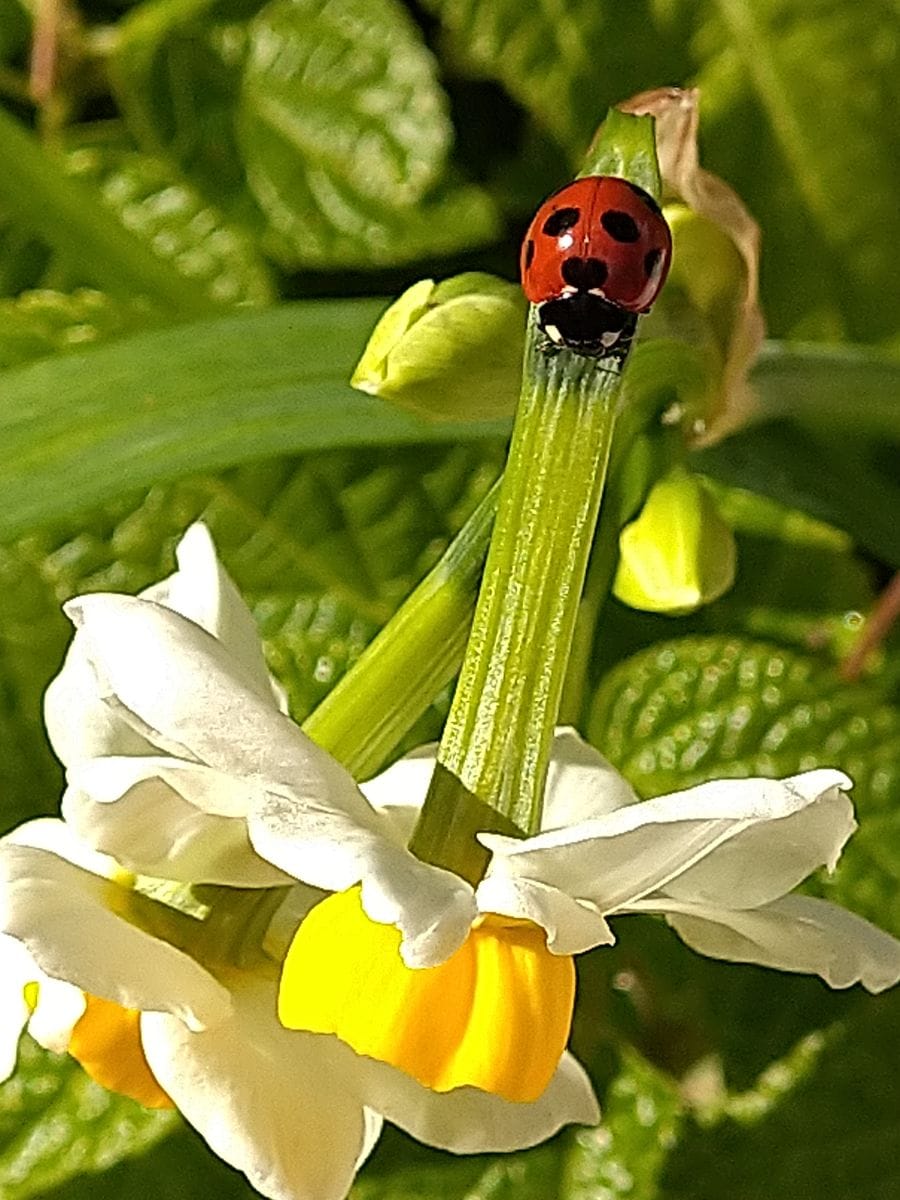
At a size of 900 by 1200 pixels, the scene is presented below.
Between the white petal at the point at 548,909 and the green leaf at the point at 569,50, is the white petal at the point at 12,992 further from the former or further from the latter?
the green leaf at the point at 569,50

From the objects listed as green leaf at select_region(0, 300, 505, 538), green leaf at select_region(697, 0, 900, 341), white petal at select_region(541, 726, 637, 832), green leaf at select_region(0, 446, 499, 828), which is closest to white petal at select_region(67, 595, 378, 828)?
white petal at select_region(541, 726, 637, 832)

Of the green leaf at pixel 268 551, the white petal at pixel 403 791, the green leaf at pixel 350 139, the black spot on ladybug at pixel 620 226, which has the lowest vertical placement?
the green leaf at pixel 268 551

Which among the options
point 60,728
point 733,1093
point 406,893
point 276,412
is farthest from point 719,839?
point 733,1093

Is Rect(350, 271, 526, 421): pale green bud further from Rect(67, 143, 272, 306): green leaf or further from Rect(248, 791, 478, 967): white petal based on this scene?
Rect(67, 143, 272, 306): green leaf

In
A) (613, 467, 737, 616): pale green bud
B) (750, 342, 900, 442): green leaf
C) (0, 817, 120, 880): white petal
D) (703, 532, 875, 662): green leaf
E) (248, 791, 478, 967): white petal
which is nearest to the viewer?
(248, 791, 478, 967): white petal

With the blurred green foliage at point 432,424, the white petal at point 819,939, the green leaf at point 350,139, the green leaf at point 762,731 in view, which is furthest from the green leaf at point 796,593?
the white petal at point 819,939
